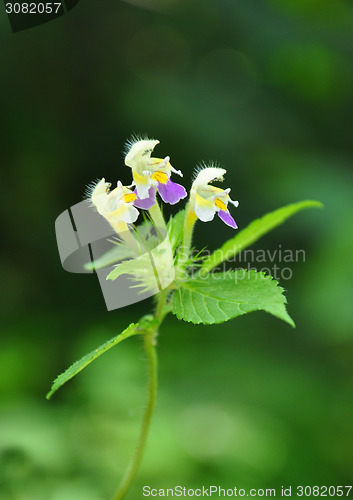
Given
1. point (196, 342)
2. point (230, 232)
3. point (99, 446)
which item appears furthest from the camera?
point (230, 232)

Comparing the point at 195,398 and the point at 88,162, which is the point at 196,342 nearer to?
the point at 195,398

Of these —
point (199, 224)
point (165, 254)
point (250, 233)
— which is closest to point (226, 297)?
point (165, 254)

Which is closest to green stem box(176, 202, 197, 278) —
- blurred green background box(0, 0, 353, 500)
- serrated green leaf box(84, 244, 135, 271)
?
serrated green leaf box(84, 244, 135, 271)

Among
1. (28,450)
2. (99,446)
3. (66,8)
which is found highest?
(66,8)

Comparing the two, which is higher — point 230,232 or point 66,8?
point 66,8

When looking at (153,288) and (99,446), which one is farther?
(99,446)

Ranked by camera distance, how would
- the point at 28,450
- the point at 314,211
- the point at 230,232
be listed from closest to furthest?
the point at 28,450, the point at 314,211, the point at 230,232

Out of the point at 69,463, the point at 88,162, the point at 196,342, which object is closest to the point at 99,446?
the point at 69,463
